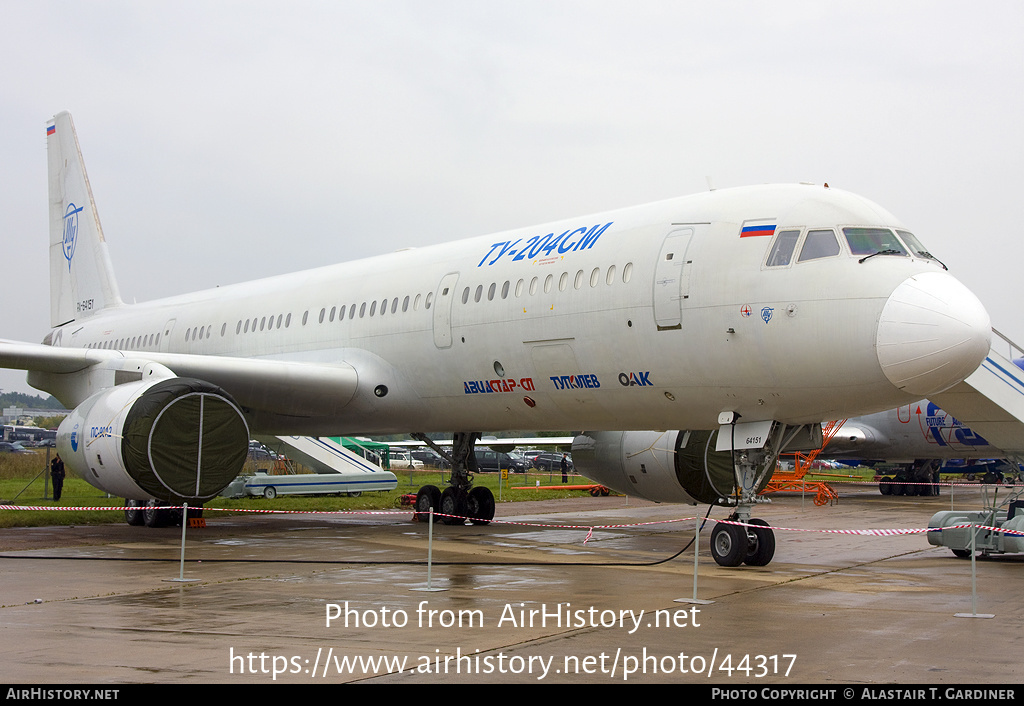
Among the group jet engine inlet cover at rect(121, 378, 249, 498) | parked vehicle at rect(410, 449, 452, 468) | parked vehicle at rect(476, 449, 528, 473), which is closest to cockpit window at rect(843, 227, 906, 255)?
jet engine inlet cover at rect(121, 378, 249, 498)

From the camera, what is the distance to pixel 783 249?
35.0ft

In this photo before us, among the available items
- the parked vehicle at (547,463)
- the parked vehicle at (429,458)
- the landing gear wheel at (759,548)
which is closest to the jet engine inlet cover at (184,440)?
the landing gear wheel at (759,548)

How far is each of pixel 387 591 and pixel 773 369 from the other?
456 cm

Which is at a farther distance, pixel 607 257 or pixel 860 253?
pixel 607 257

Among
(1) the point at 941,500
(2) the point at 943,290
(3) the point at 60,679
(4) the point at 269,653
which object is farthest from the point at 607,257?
(1) the point at 941,500

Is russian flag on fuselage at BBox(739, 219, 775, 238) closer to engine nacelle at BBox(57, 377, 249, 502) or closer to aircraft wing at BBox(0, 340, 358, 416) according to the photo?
engine nacelle at BBox(57, 377, 249, 502)

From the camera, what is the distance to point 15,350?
1455cm

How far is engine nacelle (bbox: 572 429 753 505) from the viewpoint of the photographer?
15141 mm

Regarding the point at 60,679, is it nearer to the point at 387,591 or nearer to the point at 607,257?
the point at 387,591

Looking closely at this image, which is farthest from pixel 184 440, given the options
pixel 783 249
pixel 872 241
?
pixel 872 241

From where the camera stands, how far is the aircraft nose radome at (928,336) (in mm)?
9648

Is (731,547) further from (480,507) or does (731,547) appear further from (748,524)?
(480,507)

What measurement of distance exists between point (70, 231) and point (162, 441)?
13721mm

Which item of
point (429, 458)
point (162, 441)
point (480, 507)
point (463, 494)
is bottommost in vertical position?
point (429, 458)
